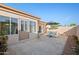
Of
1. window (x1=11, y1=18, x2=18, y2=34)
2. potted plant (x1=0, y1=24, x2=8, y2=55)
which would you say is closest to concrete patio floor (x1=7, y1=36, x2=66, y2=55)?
potted plant (x1=0, y1=24, x2=8, y2=55)

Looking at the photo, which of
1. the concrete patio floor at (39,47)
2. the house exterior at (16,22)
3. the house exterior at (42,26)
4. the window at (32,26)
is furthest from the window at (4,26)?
the house exterior at (42,26)

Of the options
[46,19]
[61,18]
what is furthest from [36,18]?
[61,18]

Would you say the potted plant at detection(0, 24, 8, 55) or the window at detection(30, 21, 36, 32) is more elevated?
the window at detection(30, 21, 36, 32)

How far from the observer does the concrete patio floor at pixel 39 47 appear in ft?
13.6

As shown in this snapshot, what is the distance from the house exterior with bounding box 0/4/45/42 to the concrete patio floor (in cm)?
16

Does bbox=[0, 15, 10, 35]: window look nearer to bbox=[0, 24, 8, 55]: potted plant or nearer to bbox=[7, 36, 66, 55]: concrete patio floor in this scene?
bbox=[0, 24, 8, 55]: potted plant

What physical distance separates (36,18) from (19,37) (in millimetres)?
455

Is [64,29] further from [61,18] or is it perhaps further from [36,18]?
[36,18]

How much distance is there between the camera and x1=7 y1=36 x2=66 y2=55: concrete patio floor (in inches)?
163

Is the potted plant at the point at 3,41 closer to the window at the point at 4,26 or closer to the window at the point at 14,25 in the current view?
the window at the point at 4,26

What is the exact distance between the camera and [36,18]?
4.20m

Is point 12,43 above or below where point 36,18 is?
below

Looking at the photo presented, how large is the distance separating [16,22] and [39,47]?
0.61 meters

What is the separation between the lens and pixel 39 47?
13.7 feet
